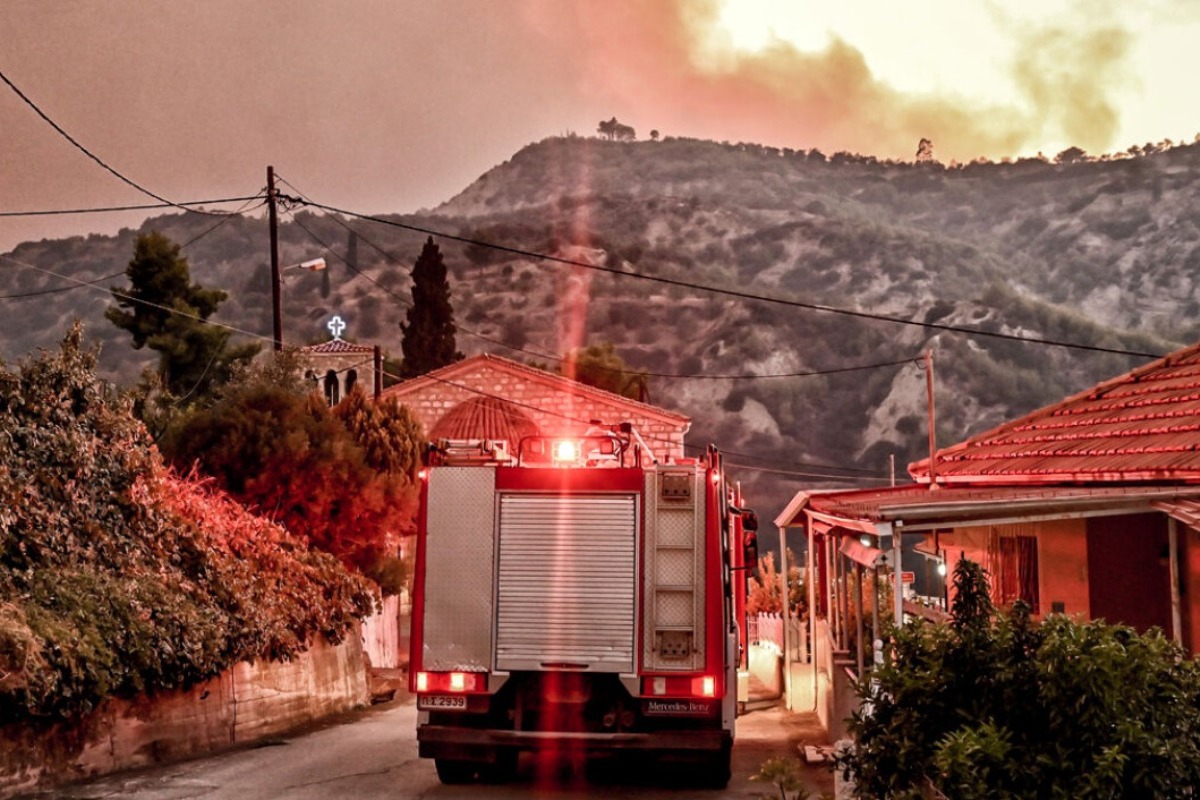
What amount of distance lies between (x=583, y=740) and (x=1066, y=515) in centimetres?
512

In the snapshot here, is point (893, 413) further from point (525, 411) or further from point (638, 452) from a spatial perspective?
point (638, 452)

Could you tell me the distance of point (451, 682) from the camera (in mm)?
12438

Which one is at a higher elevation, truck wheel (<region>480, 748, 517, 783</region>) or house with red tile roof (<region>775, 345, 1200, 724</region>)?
house with red tile roof (<region>775, 345, 1200, 724</region>)

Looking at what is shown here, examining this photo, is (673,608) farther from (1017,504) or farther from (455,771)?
(1017,504)

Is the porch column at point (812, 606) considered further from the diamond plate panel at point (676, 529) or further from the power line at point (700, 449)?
the power line at point (700, 449)

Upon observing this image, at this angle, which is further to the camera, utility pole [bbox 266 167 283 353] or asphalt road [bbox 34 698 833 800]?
utility pole [bbox 266 167 283 353]

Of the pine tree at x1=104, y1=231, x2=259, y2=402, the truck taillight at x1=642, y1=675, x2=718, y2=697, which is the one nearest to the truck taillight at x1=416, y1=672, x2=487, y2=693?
the truck taillight at x1=642, y1=675, x2=718, y2=697

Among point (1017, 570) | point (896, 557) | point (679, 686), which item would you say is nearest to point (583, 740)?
point (679, 686)

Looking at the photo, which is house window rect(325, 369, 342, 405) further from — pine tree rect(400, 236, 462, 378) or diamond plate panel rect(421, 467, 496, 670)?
diamond plate panel rect(421, 467, 496, 670)

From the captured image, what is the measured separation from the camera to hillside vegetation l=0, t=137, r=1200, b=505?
112 m

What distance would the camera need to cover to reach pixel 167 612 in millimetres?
14664

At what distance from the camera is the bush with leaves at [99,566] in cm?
1245

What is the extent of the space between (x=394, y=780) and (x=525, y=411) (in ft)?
123

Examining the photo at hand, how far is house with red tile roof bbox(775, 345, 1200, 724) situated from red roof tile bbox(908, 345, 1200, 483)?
3 cm
